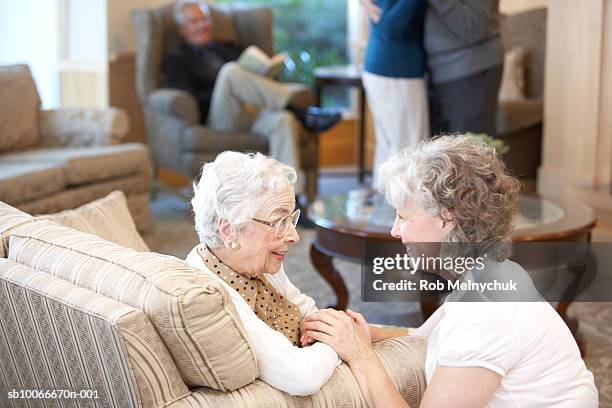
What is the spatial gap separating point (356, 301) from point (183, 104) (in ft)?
6.39

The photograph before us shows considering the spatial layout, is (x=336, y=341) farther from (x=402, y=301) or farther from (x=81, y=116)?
(x=81, y=116)

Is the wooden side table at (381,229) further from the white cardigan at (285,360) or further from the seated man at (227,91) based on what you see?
the seated man at (227,91)

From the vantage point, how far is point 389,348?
6.15 feet

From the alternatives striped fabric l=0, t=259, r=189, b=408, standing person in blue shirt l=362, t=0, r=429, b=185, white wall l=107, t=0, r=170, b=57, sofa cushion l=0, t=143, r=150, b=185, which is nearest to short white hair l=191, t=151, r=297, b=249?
striped fabric l=0, t=259, r=189, b=408

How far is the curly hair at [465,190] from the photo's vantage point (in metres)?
1.61

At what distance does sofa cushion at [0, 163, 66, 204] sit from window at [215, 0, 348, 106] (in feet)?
9.88

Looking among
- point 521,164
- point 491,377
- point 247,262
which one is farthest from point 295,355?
point 521,164

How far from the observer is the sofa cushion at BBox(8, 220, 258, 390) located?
153 centimetres

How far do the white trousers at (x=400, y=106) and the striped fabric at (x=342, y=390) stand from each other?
7.30 ft

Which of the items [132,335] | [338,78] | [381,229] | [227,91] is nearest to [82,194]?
[227,91]

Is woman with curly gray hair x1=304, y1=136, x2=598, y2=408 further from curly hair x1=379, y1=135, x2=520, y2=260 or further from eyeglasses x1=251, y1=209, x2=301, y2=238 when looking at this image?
eyeglasses x1=251, y1=209, x2=301, y2=238

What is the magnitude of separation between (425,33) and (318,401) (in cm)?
264

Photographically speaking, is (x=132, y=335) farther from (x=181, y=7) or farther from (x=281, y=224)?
(x=181, y=7)

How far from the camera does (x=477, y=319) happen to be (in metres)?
1.55
